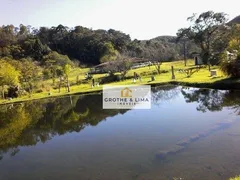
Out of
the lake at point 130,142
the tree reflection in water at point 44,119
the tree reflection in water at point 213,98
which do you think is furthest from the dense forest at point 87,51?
the lake at point 130,142

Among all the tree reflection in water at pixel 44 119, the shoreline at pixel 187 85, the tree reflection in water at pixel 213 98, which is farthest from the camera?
the shoreline at pixel 187 85

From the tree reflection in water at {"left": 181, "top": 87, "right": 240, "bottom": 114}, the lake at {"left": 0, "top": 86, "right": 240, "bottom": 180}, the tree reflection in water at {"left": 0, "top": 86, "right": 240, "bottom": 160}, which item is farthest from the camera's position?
the tree reflection in water at {"left": 181, "top": 87, "right": 240, "bottom": 114}

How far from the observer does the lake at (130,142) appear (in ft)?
25.6

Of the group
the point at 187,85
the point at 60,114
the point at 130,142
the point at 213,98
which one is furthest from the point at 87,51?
the point at 130,142

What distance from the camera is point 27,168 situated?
9102mm

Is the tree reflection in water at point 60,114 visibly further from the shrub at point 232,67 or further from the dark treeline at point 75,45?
the dark treeline at point 75,45

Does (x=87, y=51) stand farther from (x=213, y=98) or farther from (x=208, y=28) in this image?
(x=213, y=98)

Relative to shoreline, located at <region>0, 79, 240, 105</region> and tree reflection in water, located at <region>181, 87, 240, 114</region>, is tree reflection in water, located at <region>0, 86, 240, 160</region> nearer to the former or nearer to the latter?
tree reflection in water, located at <region>181, 87, 240, 114</region>

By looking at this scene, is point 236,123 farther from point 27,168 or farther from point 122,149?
point 27,168

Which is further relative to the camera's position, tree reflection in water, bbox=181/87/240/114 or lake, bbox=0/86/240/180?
tree reflection in water, bbox=181/87/240/114

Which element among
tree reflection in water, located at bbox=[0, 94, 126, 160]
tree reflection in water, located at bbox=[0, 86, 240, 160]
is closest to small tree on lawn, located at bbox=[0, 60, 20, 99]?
tree reflection in water, located at bbox=[0, 94, 126, 160]

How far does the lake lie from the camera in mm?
7797

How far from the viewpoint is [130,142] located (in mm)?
10531

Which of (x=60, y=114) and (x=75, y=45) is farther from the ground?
(x=75, y=45)
